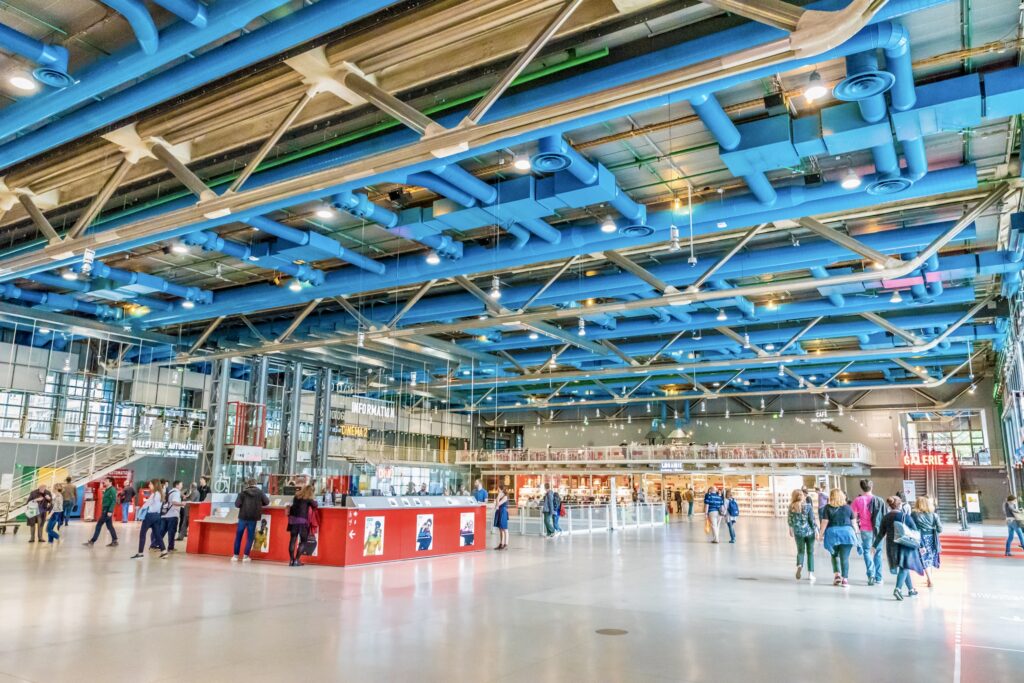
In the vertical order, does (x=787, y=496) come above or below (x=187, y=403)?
below

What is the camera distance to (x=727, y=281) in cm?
1641

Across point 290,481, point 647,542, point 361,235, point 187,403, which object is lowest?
point 647,542

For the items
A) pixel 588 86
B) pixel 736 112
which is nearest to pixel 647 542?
pixel 736 112

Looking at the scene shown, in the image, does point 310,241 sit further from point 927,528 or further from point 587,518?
point 587,518

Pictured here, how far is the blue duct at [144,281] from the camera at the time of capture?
14992 mm

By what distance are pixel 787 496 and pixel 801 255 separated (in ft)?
95.0

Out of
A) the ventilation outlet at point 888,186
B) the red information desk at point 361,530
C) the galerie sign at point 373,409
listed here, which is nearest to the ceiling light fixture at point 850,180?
the ventilation outlet at point 888,186

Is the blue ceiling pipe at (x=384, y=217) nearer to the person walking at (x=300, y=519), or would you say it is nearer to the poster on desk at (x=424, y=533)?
the person walking at (x=300, y=519)

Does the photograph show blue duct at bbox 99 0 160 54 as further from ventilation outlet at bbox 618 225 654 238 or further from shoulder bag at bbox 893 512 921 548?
shoulder bag at bbox 893 512 921 548

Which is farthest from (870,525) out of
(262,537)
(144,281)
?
(144,281)

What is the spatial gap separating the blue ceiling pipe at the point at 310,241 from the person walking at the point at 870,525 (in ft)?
33.6

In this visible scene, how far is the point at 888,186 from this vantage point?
9844 millimetres

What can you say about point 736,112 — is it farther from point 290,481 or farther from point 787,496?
point 787,496

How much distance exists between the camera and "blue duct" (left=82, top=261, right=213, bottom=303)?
49.2ft
